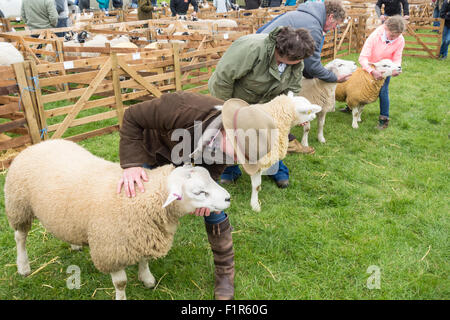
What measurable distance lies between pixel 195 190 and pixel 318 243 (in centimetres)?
146

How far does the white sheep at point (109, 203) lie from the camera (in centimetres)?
199

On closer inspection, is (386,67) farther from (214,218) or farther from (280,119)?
(214,218)

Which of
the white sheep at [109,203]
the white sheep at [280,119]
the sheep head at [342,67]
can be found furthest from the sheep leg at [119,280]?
the sheep head at [342,67]

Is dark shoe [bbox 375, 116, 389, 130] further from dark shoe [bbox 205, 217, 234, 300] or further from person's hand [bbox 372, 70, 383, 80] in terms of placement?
dark shoe [bbox 205, 217, 234, 300]

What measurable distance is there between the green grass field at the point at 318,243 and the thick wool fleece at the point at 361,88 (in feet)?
3.20

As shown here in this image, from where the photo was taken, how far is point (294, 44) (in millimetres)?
2717

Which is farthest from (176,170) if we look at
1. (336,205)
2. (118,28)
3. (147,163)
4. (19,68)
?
(118,28)

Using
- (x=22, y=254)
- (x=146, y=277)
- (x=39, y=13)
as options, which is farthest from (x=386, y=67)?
(x=39, y=13)

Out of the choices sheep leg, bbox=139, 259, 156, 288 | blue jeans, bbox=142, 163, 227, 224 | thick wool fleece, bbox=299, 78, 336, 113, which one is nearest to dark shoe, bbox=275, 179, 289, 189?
thick wool fleece, bbox=299, 78, 336, 113

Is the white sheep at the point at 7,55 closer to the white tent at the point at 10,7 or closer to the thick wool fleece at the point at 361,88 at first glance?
the thick wool fleece at the point at 361,88

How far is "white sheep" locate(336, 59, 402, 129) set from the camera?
196 inches

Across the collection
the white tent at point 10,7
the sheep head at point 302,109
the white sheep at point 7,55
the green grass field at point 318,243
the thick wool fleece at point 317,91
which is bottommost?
the green grass field at point 318,243
